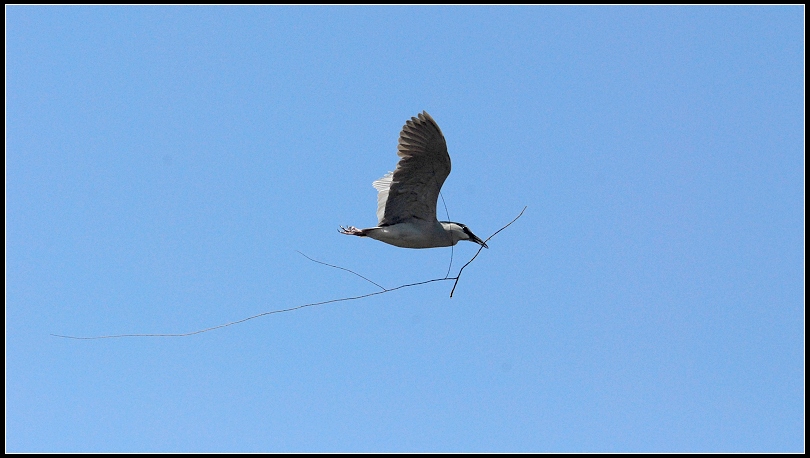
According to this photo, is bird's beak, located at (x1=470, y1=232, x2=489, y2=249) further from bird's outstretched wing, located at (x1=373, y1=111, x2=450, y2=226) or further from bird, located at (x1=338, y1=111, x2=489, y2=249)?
bird's outstretched wing, located at (x1=373, y1=111, x2=450, y2=226)

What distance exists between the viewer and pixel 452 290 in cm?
1114

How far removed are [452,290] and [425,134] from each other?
3.06 metres

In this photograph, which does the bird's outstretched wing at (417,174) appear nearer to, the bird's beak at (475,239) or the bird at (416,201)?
the bird at (416,201)

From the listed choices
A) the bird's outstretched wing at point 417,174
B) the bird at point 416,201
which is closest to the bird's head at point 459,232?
the bird at point 416,201

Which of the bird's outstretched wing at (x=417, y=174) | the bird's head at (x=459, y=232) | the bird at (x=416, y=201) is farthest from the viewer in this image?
the bird's head at (x=459, y=232)

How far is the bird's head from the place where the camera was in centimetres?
1349

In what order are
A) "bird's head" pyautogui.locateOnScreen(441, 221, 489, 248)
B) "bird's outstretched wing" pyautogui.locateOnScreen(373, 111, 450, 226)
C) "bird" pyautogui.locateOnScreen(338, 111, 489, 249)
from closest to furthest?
"bird's outstretched wing" pyautogui.locateOnScreen(373, 111, 450, 226) < "bird" pyautogui.locateOnScreen(338, 111, 489, 249) < "bird's head" pyautogui.locateOnScreen(441, 221, 489, 248)

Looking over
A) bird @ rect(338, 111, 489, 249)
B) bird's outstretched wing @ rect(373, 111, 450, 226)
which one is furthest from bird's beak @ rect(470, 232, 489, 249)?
bird's outstretched wing @ rect(373, 111, 450, 226)

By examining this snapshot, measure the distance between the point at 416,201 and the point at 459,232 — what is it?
100cm

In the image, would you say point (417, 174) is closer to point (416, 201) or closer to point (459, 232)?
point (416, 201)

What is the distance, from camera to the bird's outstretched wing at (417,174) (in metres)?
12.7

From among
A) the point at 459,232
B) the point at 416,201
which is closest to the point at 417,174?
the point at 416,201

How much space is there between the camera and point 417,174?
13172 millimetres

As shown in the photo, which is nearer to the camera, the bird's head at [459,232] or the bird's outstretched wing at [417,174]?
the bird's outstretched wing at [417,174]
